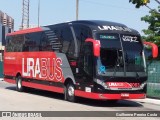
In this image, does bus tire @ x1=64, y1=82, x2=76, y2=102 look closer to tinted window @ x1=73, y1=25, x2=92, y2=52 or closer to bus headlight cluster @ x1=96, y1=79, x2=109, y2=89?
tinted window @ x1=73, y1=25, x2=92, y2=52

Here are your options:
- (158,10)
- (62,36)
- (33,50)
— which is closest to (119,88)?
(62,36)

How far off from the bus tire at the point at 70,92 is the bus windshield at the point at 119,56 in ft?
7.40

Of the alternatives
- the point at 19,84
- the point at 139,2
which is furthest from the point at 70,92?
the point at 19,84


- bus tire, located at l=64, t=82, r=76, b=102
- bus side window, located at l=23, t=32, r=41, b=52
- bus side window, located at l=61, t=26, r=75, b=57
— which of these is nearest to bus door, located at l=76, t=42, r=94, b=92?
bus tire, located at l=64, t=82, r=76, b=102

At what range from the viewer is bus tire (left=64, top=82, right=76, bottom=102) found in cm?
1828

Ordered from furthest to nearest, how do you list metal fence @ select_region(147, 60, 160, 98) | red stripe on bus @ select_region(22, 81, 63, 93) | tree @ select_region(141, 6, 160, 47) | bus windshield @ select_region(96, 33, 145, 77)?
tree @ select_region(141, 6, 160, 47) < metal fence @ select_region(147, 60, 160, 98) < red stripe on bus @ select_region(22, 81, 63, 93) < bus windshield @ select_region(96, 33, 145, 77)

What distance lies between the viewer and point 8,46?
26.5m

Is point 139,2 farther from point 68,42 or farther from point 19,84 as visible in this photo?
point 19,84

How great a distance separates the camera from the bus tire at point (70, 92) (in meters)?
18.3

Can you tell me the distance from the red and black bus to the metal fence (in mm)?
3682

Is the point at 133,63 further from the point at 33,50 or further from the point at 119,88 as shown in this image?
the point at 33,50

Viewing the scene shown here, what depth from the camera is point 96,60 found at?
16.6 meters

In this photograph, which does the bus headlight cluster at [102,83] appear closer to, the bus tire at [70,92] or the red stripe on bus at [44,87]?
the bus tire at [70,92]

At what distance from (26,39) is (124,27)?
7492 mm
